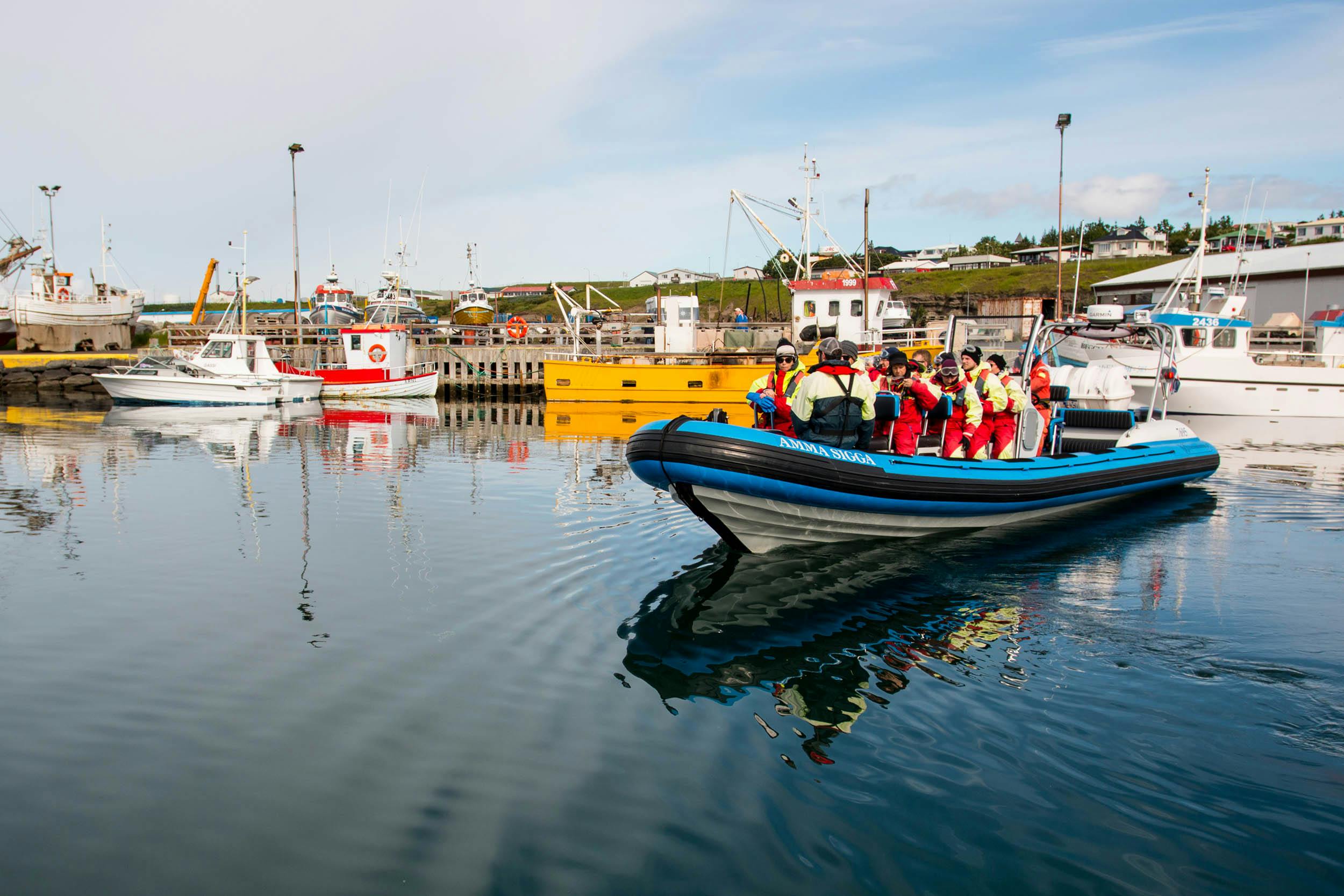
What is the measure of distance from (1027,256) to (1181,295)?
59.1 m

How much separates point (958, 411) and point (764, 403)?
229 centimetres

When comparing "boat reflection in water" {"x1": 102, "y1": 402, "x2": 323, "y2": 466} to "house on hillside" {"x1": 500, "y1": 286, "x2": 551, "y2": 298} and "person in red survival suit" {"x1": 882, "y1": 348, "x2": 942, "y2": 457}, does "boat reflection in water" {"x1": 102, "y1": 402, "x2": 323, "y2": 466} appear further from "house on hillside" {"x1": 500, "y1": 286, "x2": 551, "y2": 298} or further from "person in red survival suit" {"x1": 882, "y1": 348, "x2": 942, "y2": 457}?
"house on hillside" {"x1": 500, "y1": 286, "x2": 551, "y2": 298}

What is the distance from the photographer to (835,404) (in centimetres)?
866

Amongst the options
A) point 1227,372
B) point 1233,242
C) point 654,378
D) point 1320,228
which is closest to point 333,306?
point 654,378

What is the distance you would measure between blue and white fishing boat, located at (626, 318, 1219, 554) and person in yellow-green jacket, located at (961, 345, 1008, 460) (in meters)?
0.41

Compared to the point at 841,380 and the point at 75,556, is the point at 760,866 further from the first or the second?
the point at 75,556

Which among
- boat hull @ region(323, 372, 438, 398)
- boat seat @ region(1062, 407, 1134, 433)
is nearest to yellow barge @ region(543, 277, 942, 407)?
boat hull @ region(323, 372, 438, 398)

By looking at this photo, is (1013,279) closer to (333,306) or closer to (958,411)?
(333,306)

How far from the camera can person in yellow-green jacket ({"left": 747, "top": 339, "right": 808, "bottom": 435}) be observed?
928cm

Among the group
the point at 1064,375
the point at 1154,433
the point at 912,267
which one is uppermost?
the point at 912,267

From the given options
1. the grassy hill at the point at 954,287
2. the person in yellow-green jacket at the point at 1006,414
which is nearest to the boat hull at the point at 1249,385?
the person in yellow-green jacket at the point at 1006,414

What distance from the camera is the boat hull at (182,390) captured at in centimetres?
2747

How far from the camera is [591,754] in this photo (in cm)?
457

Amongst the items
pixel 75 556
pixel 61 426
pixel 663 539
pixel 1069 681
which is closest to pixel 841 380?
pixel 663 539
